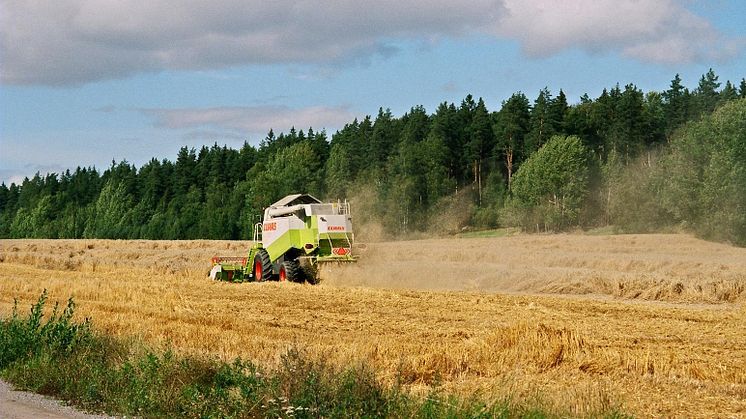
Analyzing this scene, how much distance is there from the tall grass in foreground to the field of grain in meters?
0.64

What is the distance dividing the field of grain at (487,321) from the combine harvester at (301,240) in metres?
0.80

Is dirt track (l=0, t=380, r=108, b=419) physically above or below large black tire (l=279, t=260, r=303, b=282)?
below

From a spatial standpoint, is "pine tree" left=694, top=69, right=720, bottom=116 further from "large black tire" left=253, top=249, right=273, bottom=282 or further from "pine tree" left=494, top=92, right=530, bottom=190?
"large black tire" left=253, top=249, right=273, bottom=282

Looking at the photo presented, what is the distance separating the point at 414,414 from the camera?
333 inches

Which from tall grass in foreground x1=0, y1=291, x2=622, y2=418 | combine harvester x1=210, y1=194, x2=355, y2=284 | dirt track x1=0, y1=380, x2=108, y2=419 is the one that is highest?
combine harvester x1=210, y1=194, x2=355, y2=284

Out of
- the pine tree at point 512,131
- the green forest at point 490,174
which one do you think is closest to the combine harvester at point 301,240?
the green forest at point 490,174

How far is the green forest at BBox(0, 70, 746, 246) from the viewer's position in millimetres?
56000

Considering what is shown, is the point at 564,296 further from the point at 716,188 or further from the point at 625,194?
the point at 625,194

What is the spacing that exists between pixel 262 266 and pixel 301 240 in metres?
2.38

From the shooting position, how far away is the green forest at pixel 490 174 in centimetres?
5600

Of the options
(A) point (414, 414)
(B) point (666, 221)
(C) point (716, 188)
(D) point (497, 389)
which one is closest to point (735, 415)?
(D) point (497, 389)

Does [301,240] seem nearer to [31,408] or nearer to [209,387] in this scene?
[209,387]

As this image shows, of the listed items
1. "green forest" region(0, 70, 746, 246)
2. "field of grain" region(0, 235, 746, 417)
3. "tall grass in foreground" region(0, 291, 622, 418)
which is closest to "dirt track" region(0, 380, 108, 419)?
"tall grass in foreground" region(0, 291, 622, 418)

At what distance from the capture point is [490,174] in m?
86.1
